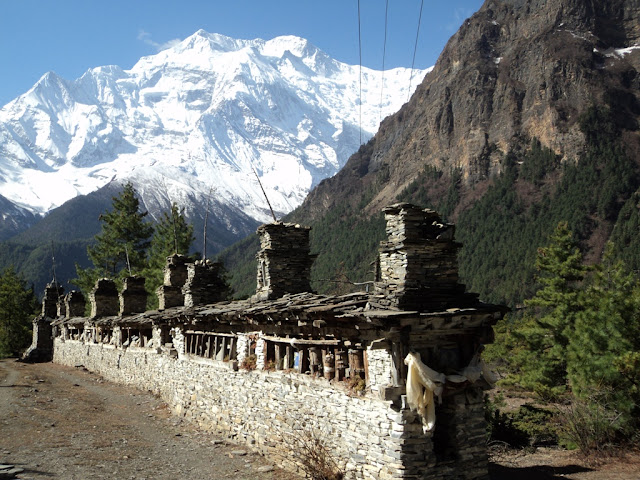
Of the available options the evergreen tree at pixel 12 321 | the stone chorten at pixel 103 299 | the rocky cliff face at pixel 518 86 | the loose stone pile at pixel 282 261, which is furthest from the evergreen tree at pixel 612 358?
the rocky cliff face at pixel 518 86

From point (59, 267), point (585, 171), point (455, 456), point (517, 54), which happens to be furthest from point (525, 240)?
point (59, 267)

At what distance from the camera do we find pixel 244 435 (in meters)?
13.9

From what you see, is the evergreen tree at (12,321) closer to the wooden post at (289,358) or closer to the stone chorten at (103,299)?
the stone chorten at (103,299)

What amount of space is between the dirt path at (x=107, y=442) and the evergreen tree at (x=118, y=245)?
2583 centimetres

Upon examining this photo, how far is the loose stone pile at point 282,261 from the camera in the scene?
1553cm

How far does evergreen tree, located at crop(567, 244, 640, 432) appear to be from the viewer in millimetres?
15844

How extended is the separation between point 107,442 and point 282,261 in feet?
21.0

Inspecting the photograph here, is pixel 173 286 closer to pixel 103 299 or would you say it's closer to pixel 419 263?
pixel 103 299

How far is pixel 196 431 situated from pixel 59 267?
14677 centimetres

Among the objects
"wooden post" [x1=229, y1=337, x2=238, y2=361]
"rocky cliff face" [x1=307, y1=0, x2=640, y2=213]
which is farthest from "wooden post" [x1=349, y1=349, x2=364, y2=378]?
"rocky cliff face" [x1=307, y1=0, x2=640, y2=213]

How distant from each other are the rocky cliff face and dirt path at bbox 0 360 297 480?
350 feet

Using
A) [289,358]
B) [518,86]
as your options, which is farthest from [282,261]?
[518,86]

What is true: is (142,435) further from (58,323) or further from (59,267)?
(59,267)

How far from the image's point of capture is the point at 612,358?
16.2 meters
